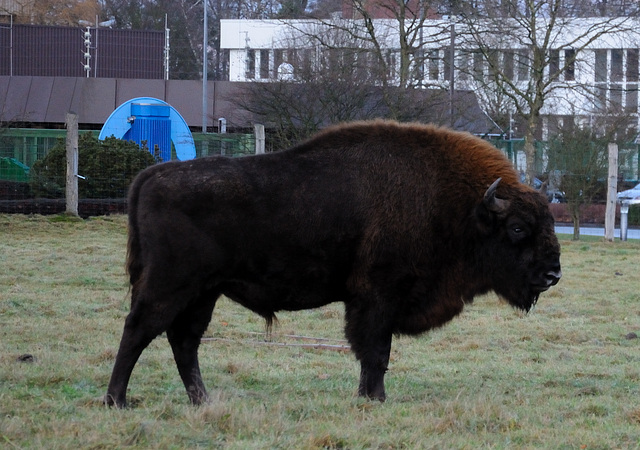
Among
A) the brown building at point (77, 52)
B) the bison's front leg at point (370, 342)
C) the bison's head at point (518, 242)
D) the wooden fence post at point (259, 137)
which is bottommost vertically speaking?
the bison's front leg at point (370, 342)

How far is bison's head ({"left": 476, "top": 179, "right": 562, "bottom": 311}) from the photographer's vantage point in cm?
700

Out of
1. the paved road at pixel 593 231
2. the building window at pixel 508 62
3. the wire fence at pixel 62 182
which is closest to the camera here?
the wire fence at pixel 62 182

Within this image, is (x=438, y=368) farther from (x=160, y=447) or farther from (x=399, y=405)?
(x=160, y=447)

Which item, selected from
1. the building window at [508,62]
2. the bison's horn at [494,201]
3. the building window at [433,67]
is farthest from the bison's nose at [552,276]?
the building window at [433,67]

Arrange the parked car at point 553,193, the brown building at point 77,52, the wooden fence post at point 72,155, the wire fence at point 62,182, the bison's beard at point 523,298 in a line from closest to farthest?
the bison's beard at point 523,298 → the wooden fence post at point 72,155 → the wire fence at point 62,182 → the parked car at point 553,193 → the brown building at point 77,52

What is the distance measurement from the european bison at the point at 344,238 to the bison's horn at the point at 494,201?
0.01 meters

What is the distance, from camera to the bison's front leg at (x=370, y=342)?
263 inches

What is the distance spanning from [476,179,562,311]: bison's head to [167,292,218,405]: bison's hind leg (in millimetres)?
2228

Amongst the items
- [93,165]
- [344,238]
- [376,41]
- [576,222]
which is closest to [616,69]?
[376,41]

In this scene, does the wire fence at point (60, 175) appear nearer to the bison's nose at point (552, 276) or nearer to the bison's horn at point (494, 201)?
the bison's nose at point (552, 276)

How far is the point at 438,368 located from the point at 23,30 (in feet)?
134

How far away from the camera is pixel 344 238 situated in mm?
6707

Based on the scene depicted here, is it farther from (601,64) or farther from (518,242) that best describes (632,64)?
(518,242)

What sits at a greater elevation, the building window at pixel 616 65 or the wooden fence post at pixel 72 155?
the building window at pixel 616 65
